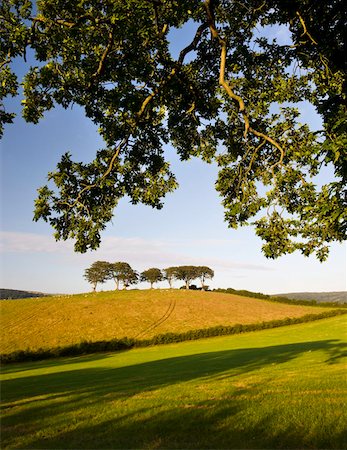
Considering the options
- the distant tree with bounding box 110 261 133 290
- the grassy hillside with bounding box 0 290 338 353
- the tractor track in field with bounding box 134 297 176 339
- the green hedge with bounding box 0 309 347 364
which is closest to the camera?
the green hedge with bounding box 0 309 347 364

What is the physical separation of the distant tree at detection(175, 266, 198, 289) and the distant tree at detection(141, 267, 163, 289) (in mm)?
8670

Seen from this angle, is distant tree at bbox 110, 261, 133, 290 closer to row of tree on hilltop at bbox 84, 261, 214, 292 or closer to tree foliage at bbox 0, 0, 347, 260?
row of tree on hilltop at bbox 84, 261, 214, 292

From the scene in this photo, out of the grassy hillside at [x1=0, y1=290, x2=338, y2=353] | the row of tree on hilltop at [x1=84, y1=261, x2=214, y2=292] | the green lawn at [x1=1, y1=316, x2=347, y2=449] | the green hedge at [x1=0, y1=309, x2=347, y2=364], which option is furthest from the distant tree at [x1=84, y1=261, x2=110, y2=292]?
the green lawn at [x1=1, y1=316, x2=347, y2=449]

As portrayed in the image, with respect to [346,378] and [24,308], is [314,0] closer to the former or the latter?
[346,378]

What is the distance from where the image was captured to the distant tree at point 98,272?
165750mm

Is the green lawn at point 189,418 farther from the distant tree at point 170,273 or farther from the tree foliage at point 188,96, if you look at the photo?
the distant tree at point 170,273

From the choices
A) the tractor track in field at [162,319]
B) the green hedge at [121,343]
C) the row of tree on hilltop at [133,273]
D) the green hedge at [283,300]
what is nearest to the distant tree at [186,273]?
the row of tree on hilltop at [133,273]

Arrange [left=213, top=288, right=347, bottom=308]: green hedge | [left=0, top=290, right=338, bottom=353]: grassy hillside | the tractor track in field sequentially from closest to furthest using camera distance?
[left=0, top=290, right=338, bottom=353]: grassy hillside < the tractor track in field < [left=213, top=288, right=347, bottom=308]: green hedge

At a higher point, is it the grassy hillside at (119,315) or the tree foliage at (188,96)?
the tree foliage at (188,96)

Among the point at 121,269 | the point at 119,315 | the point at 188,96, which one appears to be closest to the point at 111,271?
the point at 121,269

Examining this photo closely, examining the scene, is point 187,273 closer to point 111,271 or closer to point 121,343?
point 111,271

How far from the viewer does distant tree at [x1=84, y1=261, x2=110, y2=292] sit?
6526 inches

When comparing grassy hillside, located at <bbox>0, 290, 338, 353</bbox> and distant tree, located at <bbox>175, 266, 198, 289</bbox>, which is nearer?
grassy hillside, located at <bbox>0, 290, 338, 353</bbox>

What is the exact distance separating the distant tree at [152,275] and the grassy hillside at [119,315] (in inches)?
2488
